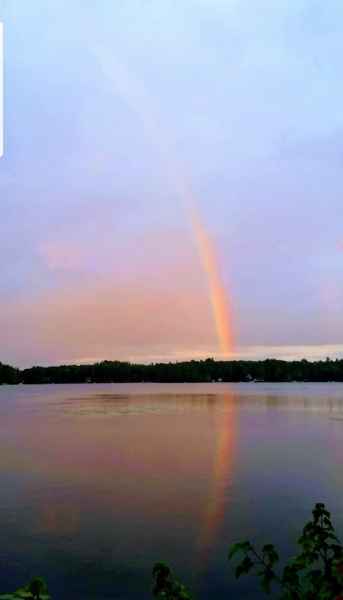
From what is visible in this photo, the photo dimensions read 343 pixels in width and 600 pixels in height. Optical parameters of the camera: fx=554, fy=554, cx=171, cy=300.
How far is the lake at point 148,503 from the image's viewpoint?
35.4 feet

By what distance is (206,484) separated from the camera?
19078 millimetres

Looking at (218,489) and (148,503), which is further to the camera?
(218,489)

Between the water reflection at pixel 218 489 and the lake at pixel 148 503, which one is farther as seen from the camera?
the water reflection at pixel 218 489

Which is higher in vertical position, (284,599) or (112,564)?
(284,599)

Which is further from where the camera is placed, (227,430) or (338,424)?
(338,424)

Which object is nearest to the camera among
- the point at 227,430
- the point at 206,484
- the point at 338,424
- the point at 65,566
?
the point at 65,566

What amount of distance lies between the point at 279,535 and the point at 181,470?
9.21 meters

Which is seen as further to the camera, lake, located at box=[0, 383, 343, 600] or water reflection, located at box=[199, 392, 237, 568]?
water reflection, located at box=[199, 392, 237, 568]

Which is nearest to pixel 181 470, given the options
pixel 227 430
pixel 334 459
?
pixel 334 459

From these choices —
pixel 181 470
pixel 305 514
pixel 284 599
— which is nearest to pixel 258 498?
pixel 305 514

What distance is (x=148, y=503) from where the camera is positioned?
1609 centimetres

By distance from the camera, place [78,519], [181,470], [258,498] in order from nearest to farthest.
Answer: [78,519] → [258,498] → [181,470]

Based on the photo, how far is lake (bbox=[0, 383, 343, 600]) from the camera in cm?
1079

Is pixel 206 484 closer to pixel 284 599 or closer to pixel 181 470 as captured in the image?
pixel 181 470
